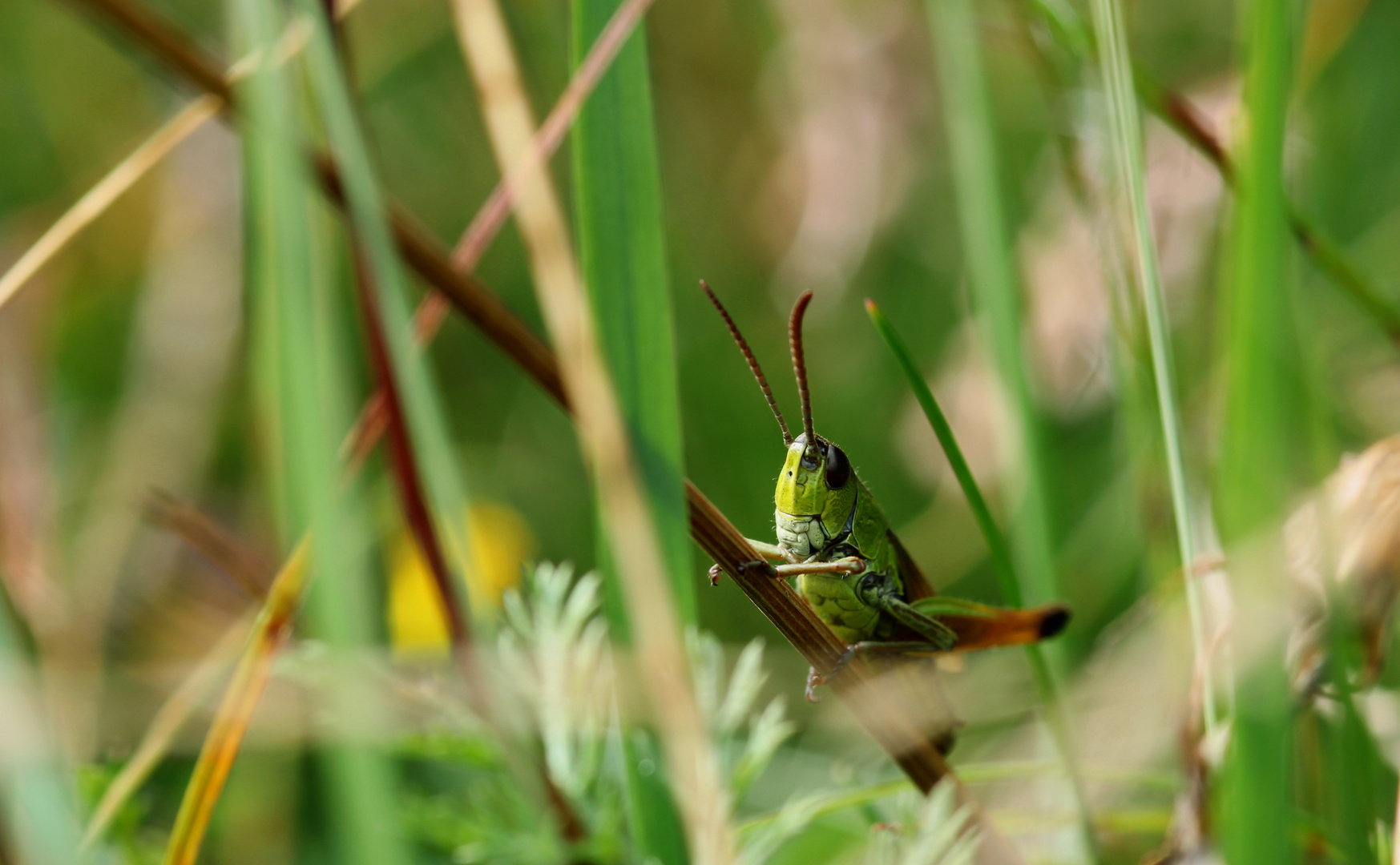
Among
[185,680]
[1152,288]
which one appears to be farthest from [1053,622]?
[185,680]

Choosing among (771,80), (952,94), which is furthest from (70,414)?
(952,94)

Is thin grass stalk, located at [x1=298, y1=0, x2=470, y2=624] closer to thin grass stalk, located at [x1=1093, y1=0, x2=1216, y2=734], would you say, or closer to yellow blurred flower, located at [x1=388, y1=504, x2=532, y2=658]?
thin grass stalk, located at [x1=1093, y1=0, x2=1216, y2=734]

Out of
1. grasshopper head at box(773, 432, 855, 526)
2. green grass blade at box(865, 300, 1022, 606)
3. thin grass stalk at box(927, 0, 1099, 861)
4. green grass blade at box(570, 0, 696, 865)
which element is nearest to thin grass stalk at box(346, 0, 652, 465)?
green grass blade at box(570, 0, 696, 865)

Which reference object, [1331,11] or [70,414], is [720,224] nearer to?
[1331,11]

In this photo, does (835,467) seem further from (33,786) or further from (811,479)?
(33,786)

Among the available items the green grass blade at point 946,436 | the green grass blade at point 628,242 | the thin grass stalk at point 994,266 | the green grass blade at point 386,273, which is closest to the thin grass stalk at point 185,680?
the green grass blade at point 386,273
